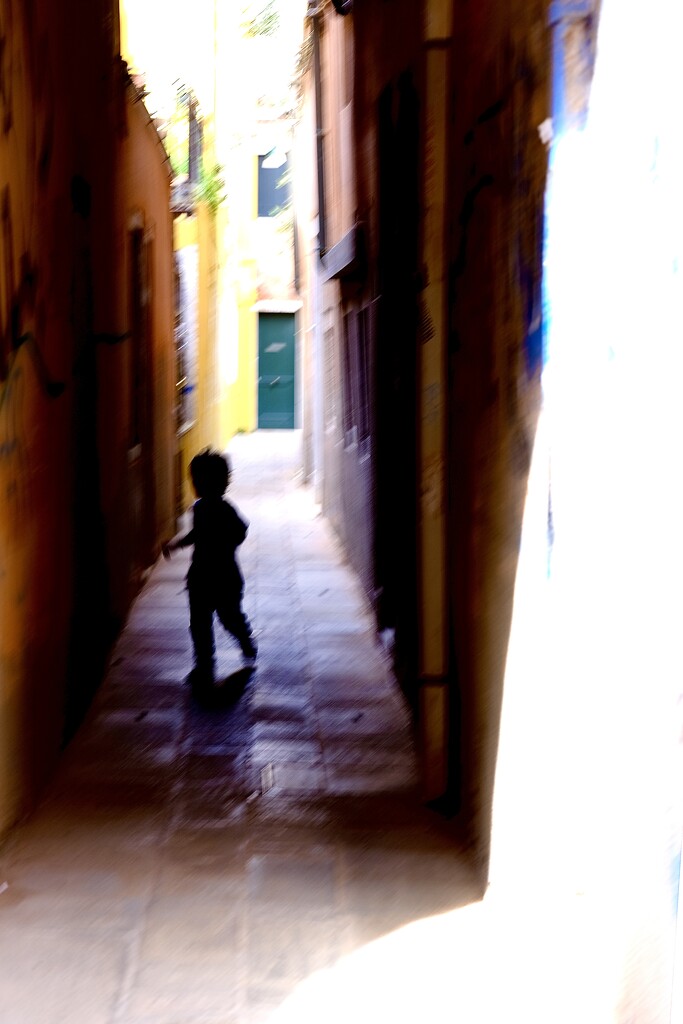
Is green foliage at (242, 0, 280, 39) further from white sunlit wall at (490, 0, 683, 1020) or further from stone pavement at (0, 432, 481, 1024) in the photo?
white sunlit wall at (490, 0, 683, 1020)

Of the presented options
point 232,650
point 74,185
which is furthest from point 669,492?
point 232,650

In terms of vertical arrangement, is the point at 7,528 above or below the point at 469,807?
above

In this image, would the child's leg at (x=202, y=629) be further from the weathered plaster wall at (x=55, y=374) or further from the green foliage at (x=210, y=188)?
the green foliage at (x=210, y=188)

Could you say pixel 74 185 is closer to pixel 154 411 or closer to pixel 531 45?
pixel 531 45

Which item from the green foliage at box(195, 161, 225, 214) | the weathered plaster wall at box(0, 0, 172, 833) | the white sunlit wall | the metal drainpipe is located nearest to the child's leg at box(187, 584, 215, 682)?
the weathered plaster wall at box(0, 0, 172, 833)

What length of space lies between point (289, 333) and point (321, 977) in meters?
23.1

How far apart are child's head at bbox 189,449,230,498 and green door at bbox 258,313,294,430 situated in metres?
19.7

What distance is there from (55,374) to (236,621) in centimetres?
196

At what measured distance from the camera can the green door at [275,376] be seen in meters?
25.7

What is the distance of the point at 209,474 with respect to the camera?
6.05m

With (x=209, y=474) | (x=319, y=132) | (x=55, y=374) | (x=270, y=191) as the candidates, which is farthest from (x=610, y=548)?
(x=270, y=191)

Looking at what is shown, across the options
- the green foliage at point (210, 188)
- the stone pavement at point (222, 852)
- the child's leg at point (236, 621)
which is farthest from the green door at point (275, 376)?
the child's leg at point (236, 621)

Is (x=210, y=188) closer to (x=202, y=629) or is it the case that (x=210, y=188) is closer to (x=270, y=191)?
(x=202, y=629)

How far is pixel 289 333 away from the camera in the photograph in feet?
84.5
